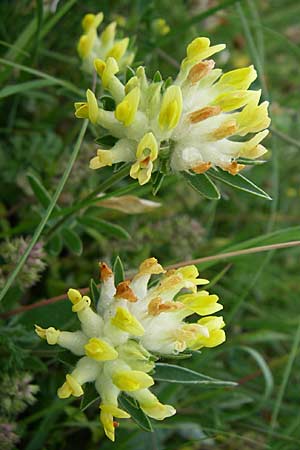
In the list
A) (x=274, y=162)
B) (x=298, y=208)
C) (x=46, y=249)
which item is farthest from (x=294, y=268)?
(x=46, y=249)

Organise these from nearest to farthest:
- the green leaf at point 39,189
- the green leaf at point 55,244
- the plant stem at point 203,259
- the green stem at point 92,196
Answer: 1. the green stem at point 92,196
2. the plant stem at point 203,259
3. the green leaf at point 39,189
4. the green leaf at point 55,244

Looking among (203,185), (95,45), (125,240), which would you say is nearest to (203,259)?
(203,185)

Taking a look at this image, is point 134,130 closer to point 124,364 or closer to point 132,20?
point 124,364

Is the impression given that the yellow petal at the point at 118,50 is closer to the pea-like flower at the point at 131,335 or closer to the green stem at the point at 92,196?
the green stem at the point at 92,196

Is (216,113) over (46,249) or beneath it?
over

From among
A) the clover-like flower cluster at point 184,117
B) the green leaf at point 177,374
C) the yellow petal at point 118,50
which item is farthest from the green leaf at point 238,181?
the yellow petal at point 118,50

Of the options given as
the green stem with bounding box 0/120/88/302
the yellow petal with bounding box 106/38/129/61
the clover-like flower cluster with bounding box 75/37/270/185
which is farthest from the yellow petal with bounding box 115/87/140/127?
the yellow petal with bounding box 106/38/129/61
